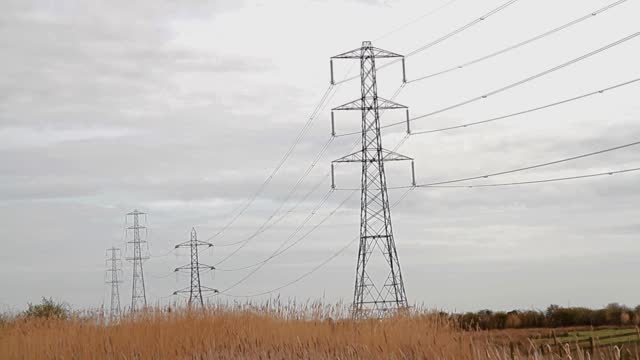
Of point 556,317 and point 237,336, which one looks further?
point 556,317

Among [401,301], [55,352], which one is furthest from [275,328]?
[401,301]

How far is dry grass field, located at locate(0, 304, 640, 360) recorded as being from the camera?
62.6 ft

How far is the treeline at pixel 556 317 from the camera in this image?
4428 cm

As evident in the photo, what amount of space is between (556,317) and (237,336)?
29112 mm

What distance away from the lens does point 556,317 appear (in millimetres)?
47062

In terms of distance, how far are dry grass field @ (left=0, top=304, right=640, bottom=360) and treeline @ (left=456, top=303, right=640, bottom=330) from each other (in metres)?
21.1

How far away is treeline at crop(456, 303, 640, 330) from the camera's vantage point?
44281 millimetres

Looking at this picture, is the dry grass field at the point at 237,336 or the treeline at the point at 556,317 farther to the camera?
the treeline at the point at 556,317

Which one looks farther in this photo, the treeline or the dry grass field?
the treeline

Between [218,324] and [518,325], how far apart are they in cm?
2530

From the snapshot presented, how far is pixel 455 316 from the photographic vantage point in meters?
23.8

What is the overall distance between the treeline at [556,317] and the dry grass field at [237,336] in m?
21.1

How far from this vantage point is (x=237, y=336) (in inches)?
846

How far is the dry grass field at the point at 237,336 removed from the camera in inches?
751
